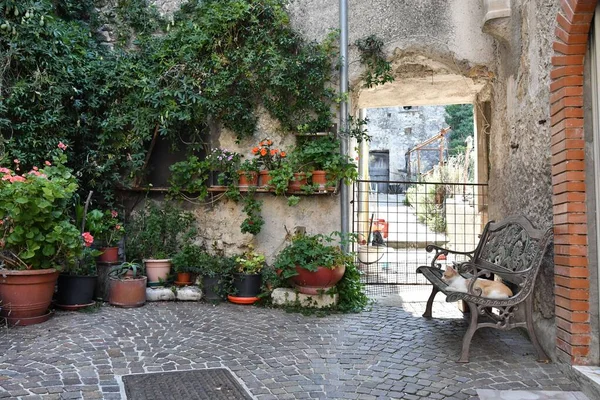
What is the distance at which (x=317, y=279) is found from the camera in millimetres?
5320

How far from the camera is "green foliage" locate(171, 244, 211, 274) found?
19.1ft

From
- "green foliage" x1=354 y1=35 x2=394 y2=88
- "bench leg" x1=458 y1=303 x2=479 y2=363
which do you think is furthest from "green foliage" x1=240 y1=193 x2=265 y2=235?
"bench leg" x1=458 y1=303 x2=479 y2=363

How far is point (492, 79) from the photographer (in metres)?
6.12

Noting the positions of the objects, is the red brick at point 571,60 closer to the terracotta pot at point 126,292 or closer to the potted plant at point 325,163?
the potted plant at point 325,163

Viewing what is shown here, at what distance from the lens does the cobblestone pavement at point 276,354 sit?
10.1 feet

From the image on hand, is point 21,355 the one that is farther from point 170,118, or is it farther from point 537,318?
point 537,318

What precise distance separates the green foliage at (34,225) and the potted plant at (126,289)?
725 millimetres

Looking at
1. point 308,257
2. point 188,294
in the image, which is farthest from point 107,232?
point 308,257

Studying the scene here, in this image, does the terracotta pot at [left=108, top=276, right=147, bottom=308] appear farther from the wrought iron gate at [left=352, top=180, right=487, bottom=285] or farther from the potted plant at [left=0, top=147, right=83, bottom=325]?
the wrought iron gate at [left=352, top=180, right=487, bottom=285]

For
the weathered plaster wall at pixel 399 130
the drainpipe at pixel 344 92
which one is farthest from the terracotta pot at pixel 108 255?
the weathered plaster wall at pixel 399 130

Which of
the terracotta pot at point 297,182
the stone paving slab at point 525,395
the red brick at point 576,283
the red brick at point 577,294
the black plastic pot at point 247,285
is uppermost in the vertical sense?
the terracotta pot at point 297,182

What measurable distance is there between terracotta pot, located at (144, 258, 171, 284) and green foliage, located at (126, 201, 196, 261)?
0.10 metres

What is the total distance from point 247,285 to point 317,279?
88 centimetres

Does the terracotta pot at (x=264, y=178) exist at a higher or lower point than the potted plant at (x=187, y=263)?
higher
